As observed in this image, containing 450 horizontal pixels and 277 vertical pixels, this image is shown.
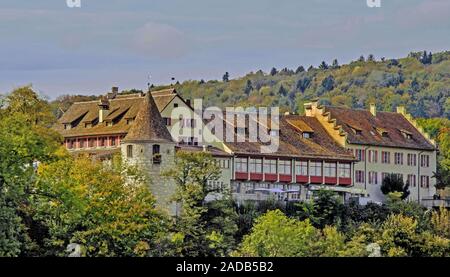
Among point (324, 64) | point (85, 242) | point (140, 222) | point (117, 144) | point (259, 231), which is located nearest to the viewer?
point (85, 242)

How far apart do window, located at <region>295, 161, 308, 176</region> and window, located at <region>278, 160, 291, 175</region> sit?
563 millimetres

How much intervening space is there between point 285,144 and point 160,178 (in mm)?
17663

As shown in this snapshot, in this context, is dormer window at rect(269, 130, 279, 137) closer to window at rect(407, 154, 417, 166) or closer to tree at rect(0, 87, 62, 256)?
window at rect(407, 154, 417, 166)

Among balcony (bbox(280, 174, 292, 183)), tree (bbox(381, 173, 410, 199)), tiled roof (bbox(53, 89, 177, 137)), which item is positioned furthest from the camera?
tree (bbox(381, 173, 410, 199))

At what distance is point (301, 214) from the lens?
71.5m

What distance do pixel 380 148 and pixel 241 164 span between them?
507 inches

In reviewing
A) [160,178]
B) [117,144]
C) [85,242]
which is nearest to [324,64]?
[117,144]

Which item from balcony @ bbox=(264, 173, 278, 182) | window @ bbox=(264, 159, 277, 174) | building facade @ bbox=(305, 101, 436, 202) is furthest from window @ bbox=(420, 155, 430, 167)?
balcony @ bbox=(264, 173, 278, 182)

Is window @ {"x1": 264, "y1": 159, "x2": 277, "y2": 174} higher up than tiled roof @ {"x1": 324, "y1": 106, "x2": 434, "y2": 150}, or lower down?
lower down

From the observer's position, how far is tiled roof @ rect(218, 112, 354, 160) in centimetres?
7900

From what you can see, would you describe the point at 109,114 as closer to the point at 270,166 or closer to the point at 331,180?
the point at 270,166

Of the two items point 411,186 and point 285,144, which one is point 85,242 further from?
point 411,186

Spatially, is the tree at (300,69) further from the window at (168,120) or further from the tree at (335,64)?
the window at (168,120)

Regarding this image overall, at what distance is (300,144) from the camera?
82438 millimetres
